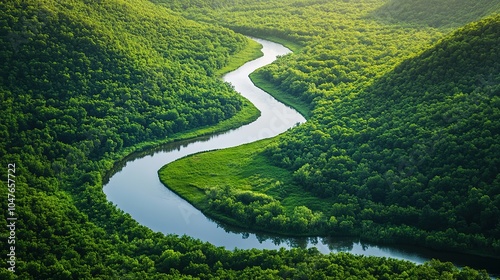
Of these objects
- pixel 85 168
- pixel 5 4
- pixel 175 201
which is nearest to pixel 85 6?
pixel 5 4

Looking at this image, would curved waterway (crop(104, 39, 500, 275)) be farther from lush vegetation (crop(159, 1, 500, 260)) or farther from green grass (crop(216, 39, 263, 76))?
green grass (crop(216, 39, 263, 76))

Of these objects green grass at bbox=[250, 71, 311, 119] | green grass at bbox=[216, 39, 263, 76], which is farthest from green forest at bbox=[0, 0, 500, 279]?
green grass at bbox=[216, 39, 263, 76]

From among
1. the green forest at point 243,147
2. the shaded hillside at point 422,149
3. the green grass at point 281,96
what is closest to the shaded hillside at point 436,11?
the green forest at point 243,147

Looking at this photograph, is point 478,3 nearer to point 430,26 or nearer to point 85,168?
point 430,26

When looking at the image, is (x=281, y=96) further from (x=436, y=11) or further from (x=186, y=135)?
(x=436, y=11)

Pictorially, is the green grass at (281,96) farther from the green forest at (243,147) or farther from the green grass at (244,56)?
the green grass at (244,56)

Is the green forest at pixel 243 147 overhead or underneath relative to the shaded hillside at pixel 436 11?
underneath

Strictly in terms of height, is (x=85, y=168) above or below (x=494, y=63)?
below
